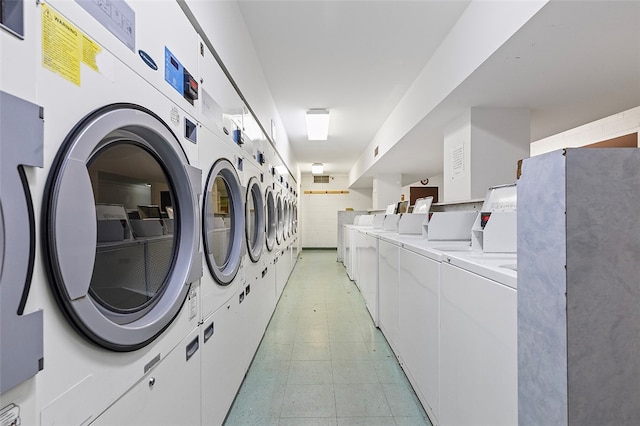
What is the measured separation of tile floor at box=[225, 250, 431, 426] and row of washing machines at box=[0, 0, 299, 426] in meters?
0.34

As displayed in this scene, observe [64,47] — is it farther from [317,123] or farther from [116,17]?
→ [317,123]

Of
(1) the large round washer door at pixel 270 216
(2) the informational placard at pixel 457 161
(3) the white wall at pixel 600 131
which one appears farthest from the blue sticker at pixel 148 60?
(3) the white wall at pixel 600 131

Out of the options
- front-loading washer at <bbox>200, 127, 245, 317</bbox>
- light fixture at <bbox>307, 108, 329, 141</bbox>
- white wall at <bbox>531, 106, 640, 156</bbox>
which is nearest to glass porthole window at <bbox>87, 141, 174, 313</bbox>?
front-loading washer at <bbox>200, 127, 245, 317</bbox>

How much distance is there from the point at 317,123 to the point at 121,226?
4.08 metres

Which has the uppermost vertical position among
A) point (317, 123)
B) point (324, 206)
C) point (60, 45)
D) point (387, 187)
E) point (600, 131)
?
point (317, 123)

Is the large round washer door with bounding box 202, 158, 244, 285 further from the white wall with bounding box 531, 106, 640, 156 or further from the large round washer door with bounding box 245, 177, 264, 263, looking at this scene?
the white wall with bounding box 531, 106, 640, 156

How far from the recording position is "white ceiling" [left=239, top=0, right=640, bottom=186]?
169cm

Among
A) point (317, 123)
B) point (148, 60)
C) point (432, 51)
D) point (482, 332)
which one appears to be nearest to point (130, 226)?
point (148, 60)

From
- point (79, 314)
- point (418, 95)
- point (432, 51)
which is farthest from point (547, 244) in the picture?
point (418, 95)

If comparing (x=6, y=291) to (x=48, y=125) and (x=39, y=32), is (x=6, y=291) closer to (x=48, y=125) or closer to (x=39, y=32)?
(x=48, y=125)

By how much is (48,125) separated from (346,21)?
241cm

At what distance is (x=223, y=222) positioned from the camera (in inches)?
74.7

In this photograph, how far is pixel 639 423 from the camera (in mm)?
686

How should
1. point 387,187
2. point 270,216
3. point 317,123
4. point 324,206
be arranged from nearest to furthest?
point 270,216 < point 317,123 < point 387,187 < point 324,206
